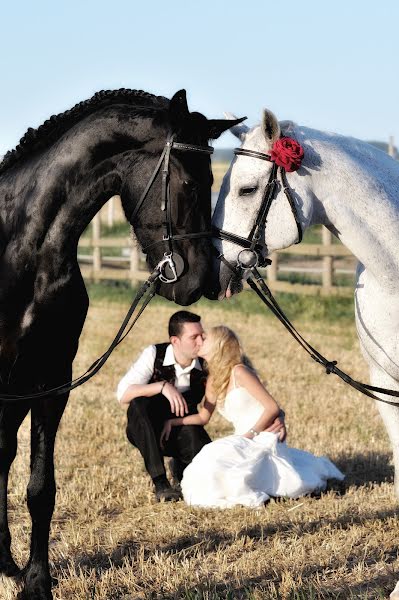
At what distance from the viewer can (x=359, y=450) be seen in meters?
8.00

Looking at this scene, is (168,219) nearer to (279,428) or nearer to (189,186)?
(189,186)

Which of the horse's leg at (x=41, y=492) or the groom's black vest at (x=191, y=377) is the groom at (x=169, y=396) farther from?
the horse's leg at (x=41, y=492)

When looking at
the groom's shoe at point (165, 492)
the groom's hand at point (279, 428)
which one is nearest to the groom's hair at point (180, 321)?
the groom's hand at point (279, 428)

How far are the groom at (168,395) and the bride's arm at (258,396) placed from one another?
0.37 meters

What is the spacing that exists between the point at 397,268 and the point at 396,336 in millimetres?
322

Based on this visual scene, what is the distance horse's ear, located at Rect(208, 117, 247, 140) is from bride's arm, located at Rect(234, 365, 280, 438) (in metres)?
2.93

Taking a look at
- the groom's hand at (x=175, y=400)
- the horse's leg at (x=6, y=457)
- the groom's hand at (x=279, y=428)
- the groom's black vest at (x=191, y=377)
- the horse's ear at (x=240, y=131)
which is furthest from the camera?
the groom's black vest at (x=191, y=377)

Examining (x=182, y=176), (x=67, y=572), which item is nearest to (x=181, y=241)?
(x=182, y=176)

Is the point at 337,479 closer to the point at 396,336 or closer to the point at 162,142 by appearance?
the point at 396,336

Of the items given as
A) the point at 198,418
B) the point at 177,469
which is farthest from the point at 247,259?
the point at 177,469

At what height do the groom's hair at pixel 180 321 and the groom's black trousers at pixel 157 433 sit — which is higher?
the groom's hair at pixel 180 321

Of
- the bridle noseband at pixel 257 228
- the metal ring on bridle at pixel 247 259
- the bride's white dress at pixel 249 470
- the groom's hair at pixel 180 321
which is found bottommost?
the bride's white dress at pixel 249 470

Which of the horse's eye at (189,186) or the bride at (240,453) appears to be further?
the bride at (240,453)

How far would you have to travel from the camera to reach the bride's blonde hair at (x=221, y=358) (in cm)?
714
